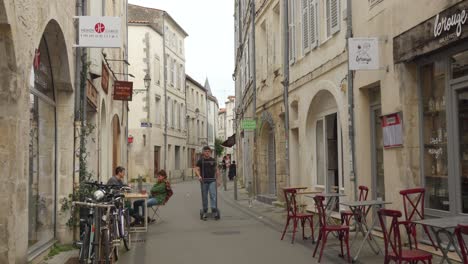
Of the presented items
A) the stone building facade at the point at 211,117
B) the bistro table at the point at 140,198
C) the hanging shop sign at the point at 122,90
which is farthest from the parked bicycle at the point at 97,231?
the stone building facade at the point at 211,117

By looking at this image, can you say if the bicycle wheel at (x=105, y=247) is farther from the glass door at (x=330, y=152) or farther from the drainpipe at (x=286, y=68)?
the drainpipe at (x=286, y=68)

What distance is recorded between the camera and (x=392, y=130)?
8.89m

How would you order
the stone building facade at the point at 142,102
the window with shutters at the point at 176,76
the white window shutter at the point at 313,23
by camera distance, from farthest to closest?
1. the window with shutters at the point at 176,76
2. the stone building facade at the point at 142,102
3. the white window shutter at the point at 313,23

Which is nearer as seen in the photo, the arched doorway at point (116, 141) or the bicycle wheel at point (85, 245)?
the bicycle wheel at point (85, 245)

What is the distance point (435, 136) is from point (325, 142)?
5248mm

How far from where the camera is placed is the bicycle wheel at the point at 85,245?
6855 millimetres

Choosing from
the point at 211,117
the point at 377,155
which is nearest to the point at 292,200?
the point at 377,155

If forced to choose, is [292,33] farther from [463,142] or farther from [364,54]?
[463,142]

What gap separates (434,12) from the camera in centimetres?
752

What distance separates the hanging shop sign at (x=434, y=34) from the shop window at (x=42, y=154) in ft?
17.4

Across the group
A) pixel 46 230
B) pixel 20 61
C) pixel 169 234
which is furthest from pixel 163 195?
pixel 20 61

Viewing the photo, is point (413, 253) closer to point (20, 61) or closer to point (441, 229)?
point (441, 229)

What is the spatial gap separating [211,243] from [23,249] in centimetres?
385

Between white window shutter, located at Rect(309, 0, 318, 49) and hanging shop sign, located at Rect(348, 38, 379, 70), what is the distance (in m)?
3.84
